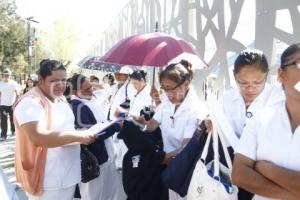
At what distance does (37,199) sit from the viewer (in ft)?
10.6

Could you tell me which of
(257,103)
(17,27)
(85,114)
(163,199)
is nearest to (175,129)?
(163,199)

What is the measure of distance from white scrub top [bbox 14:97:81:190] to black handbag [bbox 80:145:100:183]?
0.45ft

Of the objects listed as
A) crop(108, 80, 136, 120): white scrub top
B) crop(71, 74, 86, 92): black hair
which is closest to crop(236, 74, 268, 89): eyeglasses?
crop(71, 74, 86, 92): black hair

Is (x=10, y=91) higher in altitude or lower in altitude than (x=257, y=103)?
lower

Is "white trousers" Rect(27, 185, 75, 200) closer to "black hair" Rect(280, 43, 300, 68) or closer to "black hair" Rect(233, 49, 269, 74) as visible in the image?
"black hair" Rect(233, 49, 269, 74)

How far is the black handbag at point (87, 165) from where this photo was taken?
359 centimetres

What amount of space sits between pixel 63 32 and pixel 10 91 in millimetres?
57104

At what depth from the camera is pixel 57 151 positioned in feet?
10.7

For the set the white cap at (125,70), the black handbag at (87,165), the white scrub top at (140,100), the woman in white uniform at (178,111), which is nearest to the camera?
the woman in white uniform at (178,111)

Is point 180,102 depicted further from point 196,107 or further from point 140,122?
point 140,122

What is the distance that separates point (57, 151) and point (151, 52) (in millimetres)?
1436

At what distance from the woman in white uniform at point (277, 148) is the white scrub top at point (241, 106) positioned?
54 cm

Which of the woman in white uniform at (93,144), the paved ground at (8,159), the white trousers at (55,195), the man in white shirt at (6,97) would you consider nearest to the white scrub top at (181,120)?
the white trousers at (55,195)

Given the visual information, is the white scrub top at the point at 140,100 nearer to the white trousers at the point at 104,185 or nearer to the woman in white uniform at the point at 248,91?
the white trousers at the point at 104,185
